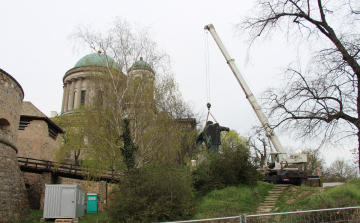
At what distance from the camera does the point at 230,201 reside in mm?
12648

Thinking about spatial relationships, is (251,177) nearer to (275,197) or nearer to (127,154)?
(275,197)

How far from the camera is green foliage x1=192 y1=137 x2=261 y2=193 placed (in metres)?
14.5

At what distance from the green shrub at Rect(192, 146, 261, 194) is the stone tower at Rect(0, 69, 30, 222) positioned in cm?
938

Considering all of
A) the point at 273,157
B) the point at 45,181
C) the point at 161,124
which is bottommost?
the point at 45,181

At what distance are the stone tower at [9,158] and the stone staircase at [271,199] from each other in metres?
12.0

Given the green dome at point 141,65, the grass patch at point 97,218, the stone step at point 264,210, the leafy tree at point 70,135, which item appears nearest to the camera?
the grass patch at point 97,218

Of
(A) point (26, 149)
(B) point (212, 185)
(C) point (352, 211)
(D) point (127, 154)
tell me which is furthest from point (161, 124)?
(A) point (26, 149)

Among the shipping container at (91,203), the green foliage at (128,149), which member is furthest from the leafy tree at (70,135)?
the shipping container at (91,203)

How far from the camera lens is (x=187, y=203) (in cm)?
1080

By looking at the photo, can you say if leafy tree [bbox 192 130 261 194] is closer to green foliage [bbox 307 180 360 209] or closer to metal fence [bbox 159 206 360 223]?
green foliage [bbox 307 180 360 209]

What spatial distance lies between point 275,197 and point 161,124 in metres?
6.62

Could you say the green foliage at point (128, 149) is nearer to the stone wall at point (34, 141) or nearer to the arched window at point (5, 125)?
the arched window at point (5, 125)

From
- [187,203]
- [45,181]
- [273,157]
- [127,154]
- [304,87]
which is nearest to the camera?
[304,87]

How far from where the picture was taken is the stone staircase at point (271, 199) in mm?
11803
